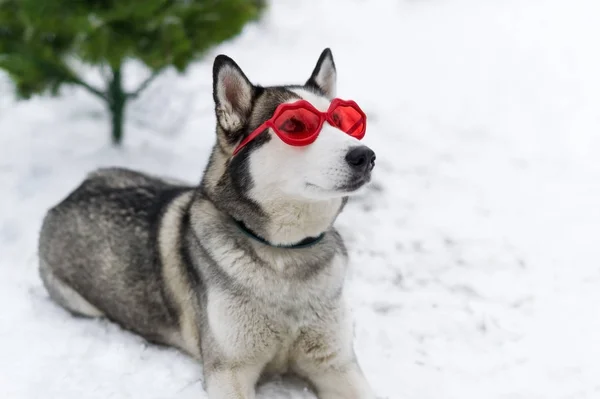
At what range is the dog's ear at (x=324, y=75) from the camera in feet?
10.4

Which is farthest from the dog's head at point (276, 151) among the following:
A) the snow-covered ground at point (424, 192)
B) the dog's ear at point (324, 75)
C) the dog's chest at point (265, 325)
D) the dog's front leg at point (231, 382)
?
the snow-covered ground at point (424, 192)

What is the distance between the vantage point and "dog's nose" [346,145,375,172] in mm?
2607

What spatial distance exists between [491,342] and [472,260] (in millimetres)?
1061

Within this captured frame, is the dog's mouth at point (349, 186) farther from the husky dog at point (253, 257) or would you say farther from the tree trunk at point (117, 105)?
the tree trunk at point (117, 105)

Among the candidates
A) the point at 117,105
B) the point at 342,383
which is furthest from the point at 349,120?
the point at 117,105

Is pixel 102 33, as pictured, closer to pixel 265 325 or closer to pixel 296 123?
pixel 296 123

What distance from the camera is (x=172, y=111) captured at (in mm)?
7160

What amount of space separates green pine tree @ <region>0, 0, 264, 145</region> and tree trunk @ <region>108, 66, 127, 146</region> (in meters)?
0.47

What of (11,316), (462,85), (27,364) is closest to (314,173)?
(27,364)

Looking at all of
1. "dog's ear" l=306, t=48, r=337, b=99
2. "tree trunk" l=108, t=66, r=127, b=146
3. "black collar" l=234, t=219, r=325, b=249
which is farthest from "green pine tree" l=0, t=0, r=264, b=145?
"black collar" l=234, t=219, r=325, b=249

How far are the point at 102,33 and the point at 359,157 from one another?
289 centimetres

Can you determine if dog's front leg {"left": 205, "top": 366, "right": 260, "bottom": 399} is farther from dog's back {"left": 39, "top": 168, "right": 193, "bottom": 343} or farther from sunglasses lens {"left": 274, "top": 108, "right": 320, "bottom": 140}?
sunglasses lens {"left": 274, "top": 108, "right": 320, "bottom": 140}

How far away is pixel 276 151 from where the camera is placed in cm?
274

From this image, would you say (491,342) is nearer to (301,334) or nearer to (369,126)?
(301,334)
